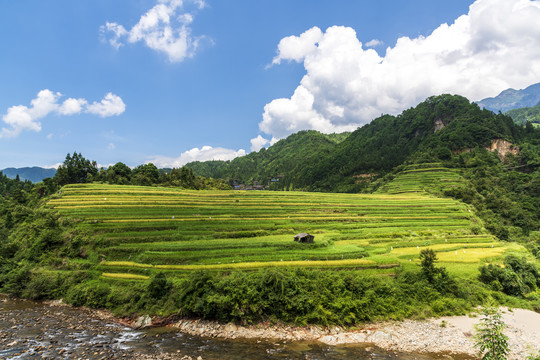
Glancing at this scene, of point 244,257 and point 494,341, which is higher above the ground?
point 494,341

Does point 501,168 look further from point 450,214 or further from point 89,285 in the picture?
point 89,285

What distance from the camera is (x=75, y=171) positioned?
3278 inches

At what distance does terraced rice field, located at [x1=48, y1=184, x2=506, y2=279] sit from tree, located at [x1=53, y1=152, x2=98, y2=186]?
784 inches

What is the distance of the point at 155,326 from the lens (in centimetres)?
2494

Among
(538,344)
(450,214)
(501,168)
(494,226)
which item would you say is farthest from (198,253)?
(501,168)

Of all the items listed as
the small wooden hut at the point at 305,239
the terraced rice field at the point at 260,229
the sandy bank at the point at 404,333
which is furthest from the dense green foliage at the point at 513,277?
the small wooden hut at the point at 305,239

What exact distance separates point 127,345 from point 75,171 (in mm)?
82404

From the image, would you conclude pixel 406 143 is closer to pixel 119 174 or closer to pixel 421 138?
pixel 421 138

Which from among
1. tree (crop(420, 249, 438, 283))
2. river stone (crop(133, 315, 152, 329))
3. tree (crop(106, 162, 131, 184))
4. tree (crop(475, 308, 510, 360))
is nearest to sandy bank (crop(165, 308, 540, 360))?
river stone (crop(133, 315, 152, 329))

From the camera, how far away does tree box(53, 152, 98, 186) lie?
3145 inches

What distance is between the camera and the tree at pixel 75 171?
3145 inches

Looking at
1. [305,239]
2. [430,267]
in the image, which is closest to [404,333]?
[430,267]

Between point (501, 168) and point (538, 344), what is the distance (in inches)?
4176

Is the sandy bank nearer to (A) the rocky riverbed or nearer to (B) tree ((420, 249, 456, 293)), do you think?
(A) the rocky riverbed
